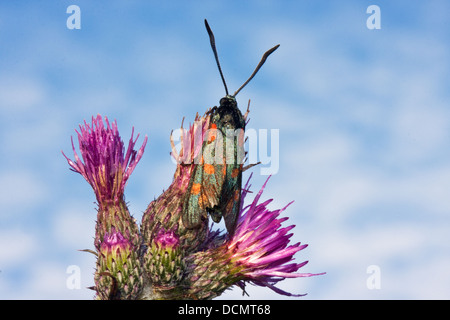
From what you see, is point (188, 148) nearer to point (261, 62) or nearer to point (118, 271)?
point (261, 62)

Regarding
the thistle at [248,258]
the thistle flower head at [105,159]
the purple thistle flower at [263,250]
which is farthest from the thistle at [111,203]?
the purple thistle flower at [263,250]

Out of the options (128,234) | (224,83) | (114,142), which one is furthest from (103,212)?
(224,83)

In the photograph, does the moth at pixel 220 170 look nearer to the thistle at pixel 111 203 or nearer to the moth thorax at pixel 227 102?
the moth thorax at pixel 227 102

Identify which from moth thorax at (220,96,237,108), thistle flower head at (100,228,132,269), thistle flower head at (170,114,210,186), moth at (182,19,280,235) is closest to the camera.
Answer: moth at (182,19,280,235)

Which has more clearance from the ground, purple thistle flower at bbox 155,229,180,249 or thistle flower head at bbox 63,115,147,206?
thistle flower head at bbox 63,115,147,206

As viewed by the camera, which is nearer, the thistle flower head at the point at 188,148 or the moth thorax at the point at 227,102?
the moth thorax at the point at 227,102

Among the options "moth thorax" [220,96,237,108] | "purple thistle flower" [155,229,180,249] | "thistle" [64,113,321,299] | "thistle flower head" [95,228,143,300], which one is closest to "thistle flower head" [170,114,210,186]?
"thistle" [64,113,321,299]

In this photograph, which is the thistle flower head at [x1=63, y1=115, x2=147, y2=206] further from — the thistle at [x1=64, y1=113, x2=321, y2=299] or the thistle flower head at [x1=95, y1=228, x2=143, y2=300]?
the thistle flower head at [x1=95, y1=228, x2=143, y2=300]

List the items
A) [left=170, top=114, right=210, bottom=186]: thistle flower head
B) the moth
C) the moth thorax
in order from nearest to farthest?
the moth → the moth thorax → [left=170, top=114, right=210, bottom=186]: thistle flower head
